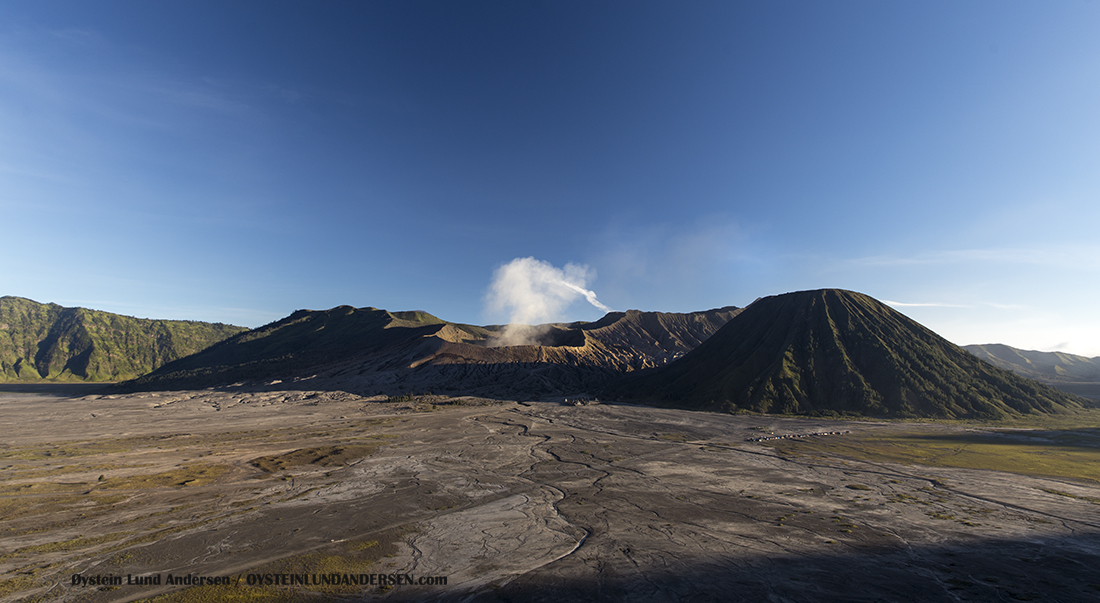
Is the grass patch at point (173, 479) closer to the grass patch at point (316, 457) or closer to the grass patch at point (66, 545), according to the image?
the grass patch at point (316, 457)

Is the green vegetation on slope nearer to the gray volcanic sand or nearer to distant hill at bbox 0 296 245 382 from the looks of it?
distant hill at bbox 0 296 245 382

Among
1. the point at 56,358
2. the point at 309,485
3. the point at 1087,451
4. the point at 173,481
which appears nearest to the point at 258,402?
the point at 173,481

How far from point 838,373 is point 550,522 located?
3096 inches

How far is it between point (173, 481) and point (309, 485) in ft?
31.6

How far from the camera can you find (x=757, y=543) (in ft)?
55.3

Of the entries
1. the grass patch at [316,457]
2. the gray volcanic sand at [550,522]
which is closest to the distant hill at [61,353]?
the gray volcanic sand at [550,522]

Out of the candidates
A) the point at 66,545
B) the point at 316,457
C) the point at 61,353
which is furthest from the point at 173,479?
the point at 61,353

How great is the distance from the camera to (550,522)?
19.5 meters

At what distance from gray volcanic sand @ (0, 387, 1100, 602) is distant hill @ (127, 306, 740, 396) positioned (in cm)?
6151

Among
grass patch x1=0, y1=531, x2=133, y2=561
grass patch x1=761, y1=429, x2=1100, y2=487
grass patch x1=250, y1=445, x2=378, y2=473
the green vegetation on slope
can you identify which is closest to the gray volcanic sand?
grass patch x1=0, y1=531, x2=133, y2=561

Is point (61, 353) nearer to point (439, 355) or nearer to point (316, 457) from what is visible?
point (439, 355)

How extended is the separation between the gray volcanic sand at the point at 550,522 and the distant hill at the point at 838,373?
41.7m

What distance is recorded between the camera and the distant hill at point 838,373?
6700 cm

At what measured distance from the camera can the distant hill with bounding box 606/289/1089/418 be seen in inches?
2638
